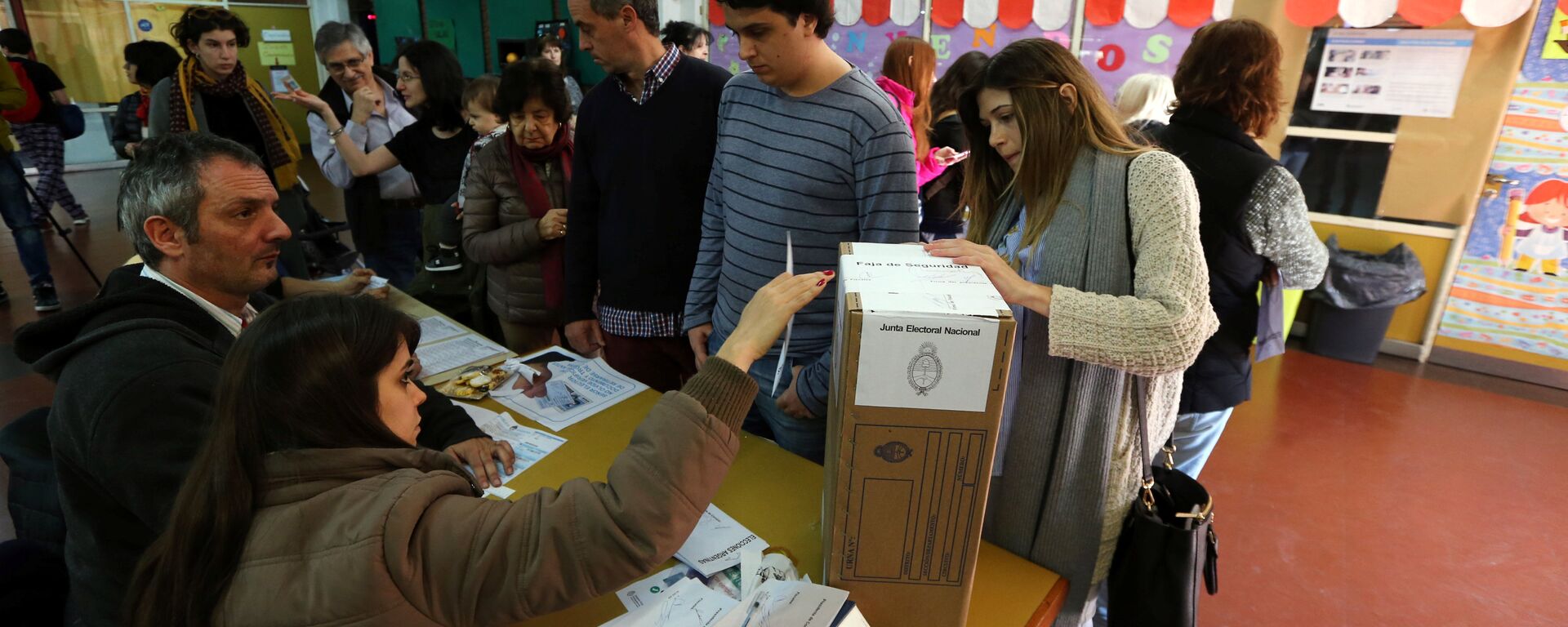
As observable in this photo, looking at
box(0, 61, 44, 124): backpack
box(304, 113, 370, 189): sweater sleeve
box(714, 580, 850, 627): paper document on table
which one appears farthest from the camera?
box(0, 61, 44, 124): backpack

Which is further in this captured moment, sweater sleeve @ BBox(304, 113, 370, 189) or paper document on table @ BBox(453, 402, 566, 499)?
sweater sleeve @ BBox(304, 113, 370, 189)

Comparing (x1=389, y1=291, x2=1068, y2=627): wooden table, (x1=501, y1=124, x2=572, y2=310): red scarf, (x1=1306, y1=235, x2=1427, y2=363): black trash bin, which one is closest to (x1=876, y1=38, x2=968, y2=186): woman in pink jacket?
(x1=501, y1=124, x2=572, y2=310): red scarf

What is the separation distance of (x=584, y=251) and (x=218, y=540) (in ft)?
4.46

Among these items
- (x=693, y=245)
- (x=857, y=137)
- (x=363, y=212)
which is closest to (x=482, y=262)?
(x=693, y=245)

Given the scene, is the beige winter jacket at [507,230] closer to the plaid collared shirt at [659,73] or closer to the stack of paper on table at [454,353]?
the stack of paper on table at [454,353]

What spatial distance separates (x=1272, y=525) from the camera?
100.0 inches

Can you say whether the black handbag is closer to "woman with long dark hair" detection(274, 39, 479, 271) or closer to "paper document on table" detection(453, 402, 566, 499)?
"paper document on table" detection(453, 402, 566, 499)

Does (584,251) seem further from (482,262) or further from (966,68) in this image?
(966,68)

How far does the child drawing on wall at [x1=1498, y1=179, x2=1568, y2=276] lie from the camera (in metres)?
3.48

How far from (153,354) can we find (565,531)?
0.71 metres

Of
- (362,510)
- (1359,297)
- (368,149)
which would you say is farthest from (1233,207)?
(368,149)

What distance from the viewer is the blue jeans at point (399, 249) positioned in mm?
3512

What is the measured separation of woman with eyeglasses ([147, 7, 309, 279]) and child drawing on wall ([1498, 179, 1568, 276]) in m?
5.54

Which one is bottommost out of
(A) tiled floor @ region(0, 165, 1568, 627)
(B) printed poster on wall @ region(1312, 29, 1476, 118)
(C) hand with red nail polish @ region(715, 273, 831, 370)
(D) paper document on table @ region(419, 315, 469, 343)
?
(A) tiled floor @ region(0, 165, 1568, 627)
